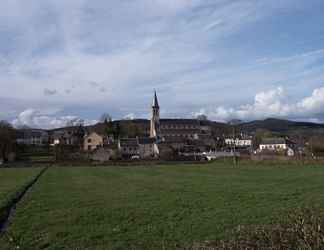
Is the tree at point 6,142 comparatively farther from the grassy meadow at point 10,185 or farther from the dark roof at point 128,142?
the grassy meadow at point 10,185

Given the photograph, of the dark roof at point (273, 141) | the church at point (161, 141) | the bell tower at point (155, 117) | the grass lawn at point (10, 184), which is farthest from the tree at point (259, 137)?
the grass lawn at point (10, 184)

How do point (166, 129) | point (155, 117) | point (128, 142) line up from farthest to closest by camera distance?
point (166, 129), point (155, 117), point (128, 142)

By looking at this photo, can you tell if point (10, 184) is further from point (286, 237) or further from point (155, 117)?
point (155, 117)

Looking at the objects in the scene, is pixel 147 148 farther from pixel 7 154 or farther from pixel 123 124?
pixel 7 154

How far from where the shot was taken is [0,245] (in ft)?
36.7

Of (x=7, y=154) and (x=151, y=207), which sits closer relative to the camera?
(x=151, y=207)

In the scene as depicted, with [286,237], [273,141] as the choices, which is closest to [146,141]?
[273,141]

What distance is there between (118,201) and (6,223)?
23.0ft

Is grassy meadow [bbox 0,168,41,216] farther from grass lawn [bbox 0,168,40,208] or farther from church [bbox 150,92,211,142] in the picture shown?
church [bbox 150,92,211,142]

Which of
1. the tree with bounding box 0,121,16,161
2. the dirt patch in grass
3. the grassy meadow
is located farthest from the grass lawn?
the tree with bounding box 0,121,16,161

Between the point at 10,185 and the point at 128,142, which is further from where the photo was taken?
the point at 128,142

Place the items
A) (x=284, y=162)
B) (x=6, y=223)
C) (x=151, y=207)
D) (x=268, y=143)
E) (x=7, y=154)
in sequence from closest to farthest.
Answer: (x=6, y=223)
(x=151, y=207)
(x=284, y=162)
(x=7, y=154)
(x=268, y=143)

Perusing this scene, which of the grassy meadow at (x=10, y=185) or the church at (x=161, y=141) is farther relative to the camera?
the church at (x=161, y=141)

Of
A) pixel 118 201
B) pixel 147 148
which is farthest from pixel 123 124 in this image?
pixel 118 201
